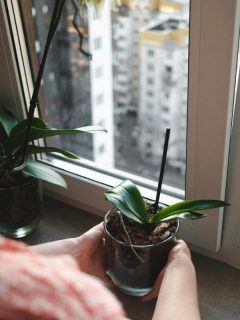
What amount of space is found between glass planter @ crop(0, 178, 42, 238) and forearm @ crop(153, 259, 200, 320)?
14.9 inches

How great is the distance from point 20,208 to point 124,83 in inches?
16.8

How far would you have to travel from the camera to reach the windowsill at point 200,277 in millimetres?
864

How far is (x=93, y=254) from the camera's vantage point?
87 centimetres

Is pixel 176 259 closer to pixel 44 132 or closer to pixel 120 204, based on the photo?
pixel 120 204

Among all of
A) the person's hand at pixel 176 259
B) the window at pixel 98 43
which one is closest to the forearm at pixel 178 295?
the person's hand at pixel 176 259

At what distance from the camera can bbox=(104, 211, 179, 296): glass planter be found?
2.58 feet

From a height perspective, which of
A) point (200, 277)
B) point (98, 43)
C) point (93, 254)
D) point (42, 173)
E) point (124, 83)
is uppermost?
point (98, 43)

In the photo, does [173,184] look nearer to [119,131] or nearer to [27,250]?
[119,131]

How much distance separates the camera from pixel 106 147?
1.24m

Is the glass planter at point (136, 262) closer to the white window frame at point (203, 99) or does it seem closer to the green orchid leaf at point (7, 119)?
the white window frame at point (203, 99)

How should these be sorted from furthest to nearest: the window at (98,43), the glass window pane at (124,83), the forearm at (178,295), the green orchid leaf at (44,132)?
the window at (98,43) → the glass window pane at (124,83) → the green orchid leaf at (44,132) → the forearm at (178,295)

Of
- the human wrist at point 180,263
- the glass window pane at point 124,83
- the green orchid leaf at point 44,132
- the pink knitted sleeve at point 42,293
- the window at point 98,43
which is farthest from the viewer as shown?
the window at point 98,43

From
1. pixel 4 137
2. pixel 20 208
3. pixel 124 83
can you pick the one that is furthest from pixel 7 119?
pixel 124 83

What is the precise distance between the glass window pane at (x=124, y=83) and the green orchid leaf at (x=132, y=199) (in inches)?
9.4
